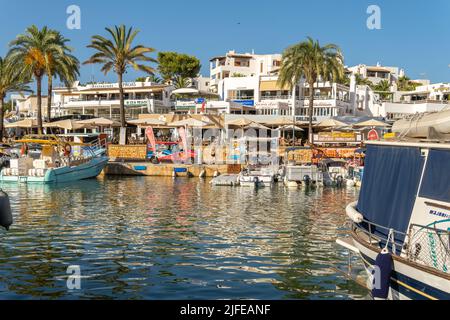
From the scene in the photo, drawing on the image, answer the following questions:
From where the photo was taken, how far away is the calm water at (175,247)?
1226cm

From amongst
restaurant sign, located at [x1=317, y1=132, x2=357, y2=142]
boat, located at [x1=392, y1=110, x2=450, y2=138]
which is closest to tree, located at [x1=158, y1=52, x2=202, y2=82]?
restaurant sign, located at [x1=317, y1=132, x2=357, y2=142]

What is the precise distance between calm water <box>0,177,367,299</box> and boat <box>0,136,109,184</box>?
7056mm

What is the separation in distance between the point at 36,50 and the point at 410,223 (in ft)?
163

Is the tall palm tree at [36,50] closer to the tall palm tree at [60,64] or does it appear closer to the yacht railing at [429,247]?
the tall palm tree at [60,64]

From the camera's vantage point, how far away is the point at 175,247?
16625 mm

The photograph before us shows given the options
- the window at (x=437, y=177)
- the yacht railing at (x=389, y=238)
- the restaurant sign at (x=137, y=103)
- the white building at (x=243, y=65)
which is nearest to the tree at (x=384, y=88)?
the white building at (x=243, y=65)

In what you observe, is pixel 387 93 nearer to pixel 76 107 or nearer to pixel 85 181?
pixel 76 107

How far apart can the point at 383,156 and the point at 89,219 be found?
46.9ft

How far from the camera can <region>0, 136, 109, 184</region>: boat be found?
3700 cm

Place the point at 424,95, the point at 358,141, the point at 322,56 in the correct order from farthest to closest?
the point at 424,95 < the point at 322,56 < the point at 358,141

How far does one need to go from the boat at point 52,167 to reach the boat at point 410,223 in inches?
1180

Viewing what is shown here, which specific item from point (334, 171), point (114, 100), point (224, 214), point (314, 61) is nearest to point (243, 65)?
point (114, 100)
